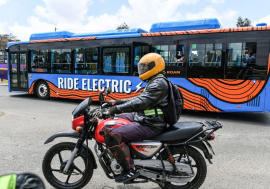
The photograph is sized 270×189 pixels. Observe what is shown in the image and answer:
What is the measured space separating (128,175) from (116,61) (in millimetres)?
7207

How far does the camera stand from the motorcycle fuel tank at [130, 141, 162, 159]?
2.81 m

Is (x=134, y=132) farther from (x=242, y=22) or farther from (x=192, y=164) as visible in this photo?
(x=242, y=22)

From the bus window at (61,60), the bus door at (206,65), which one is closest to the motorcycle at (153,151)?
the bus door at (206,65)

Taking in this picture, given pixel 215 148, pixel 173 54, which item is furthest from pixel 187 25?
pixel 215 148

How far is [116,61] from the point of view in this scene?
9.62m

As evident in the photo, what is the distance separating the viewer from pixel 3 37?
52.2 m

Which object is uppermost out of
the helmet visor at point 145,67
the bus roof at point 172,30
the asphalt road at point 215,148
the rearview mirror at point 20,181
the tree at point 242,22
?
the tree at point 242,22

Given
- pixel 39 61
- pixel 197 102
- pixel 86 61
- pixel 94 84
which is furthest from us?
pixel 39 61

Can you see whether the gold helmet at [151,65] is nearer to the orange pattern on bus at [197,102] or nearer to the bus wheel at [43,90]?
the orange pattern on bus at [197,102]

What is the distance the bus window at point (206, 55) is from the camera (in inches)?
307

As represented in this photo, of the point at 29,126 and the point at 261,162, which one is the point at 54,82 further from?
the point at 261,162

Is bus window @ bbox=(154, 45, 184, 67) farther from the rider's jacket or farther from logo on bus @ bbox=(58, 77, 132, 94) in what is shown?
the rider's jacket

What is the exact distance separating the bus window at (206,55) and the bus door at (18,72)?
8603 millimetres

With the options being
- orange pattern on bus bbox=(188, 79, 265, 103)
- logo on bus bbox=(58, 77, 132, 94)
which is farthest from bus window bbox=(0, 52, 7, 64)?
orange pattern on bus bbox=(188, 79, 265, 103)
